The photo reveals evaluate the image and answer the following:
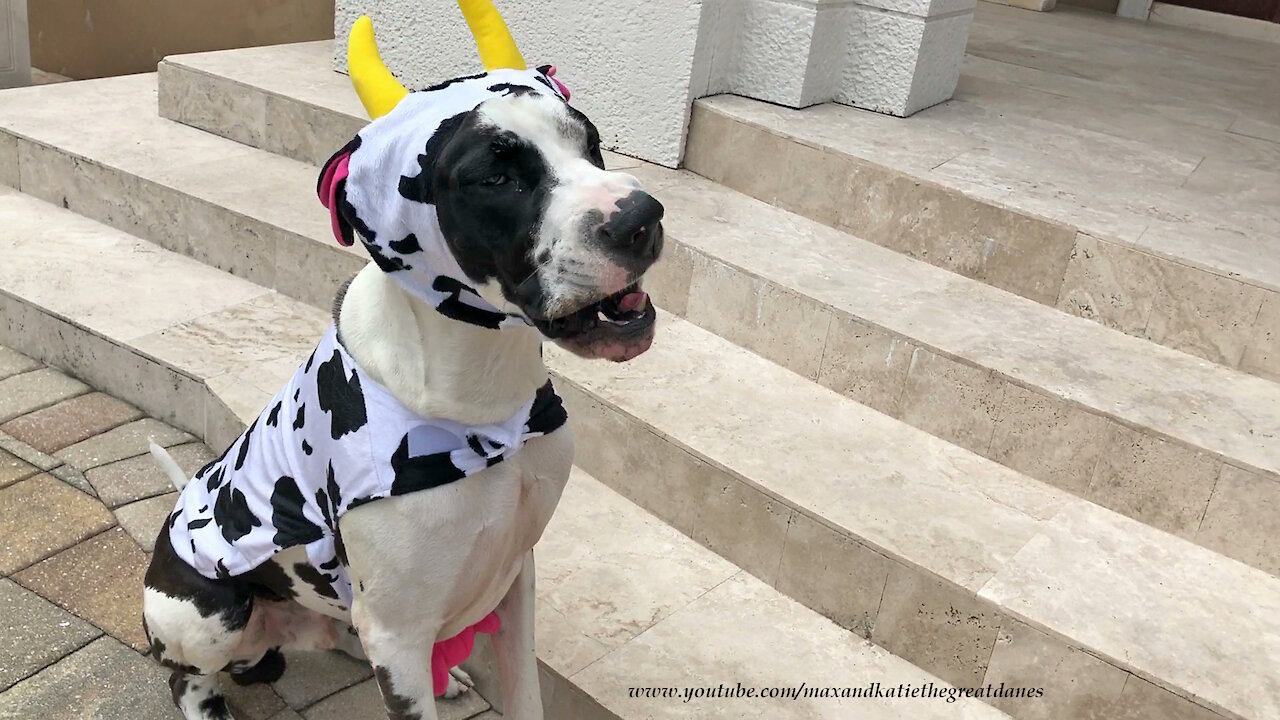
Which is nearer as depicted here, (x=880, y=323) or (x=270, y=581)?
(x=270, y=581)

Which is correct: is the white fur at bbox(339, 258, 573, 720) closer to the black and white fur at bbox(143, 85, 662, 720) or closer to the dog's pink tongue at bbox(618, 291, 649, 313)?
the black and white fur at bbox(143, 85, 662, 720)

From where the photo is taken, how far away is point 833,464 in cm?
320

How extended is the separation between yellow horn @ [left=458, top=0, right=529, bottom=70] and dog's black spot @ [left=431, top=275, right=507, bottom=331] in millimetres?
396

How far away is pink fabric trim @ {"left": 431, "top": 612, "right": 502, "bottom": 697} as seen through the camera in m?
2.31

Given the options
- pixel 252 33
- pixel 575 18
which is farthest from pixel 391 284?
pixel 252 33

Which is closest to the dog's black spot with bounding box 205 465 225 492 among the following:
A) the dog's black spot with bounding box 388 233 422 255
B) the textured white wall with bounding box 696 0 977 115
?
the dog's black spot with bounding box 388 233 422 255

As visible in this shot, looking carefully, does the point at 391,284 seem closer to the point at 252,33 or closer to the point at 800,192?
the point at 800,192

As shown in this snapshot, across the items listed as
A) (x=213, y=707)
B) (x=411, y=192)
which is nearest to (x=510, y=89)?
(x=411, y=192)

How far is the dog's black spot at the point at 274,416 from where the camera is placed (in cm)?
221

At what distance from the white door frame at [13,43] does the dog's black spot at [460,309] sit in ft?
19.9

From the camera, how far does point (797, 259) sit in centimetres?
392

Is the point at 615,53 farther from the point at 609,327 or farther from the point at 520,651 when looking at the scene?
the point at 609,327

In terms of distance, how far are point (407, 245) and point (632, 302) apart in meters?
0.36

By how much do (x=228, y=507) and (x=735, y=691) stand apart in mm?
1202
